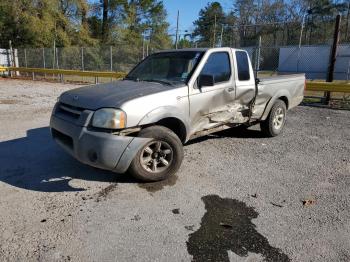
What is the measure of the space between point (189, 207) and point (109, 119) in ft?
4.57

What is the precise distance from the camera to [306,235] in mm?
3293

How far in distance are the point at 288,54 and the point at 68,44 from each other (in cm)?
2087

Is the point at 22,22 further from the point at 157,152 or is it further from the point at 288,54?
the point at 157,152

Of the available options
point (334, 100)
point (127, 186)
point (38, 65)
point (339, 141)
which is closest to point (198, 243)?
point (127, 186)

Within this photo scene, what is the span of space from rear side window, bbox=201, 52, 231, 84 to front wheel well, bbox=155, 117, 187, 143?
880 millimetres

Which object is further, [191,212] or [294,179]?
[294,179]

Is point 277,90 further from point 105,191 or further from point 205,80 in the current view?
point 105,191

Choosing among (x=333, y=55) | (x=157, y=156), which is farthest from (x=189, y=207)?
(x=333, y=55)

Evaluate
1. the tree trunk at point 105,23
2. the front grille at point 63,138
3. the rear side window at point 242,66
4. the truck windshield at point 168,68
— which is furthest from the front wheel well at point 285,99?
the tree trunk at point 105,23

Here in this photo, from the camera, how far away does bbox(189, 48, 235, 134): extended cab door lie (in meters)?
4.87

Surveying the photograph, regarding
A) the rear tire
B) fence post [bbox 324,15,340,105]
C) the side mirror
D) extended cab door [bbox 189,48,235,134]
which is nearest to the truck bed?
the rear tire

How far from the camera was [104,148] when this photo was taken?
3871 mm

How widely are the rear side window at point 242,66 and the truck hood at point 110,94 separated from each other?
165 centimetres

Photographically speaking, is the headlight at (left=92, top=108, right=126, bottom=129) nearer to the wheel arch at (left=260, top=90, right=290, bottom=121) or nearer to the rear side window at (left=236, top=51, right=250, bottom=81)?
the rear side window at (left=236, top=51, right=250, bottom=81)
